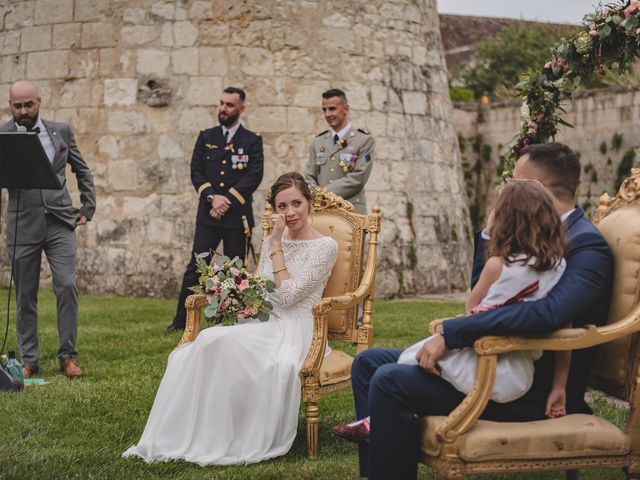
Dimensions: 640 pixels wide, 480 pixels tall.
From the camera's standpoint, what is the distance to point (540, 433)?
11.7ft

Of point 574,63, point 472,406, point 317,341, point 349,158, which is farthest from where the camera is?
point 349,158

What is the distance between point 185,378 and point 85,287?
7.83 meters

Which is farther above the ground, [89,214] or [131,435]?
[89,214]

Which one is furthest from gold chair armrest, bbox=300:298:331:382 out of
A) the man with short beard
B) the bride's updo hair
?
the man with short beard

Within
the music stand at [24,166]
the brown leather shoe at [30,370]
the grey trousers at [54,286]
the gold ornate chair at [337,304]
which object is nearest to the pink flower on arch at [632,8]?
the gold ornate chair at [337,304]

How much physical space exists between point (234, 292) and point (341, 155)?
140 inches

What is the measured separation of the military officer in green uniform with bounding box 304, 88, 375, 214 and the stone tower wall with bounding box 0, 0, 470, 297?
3438 millimetres

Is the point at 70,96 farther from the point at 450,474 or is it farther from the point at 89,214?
the point at 450,474

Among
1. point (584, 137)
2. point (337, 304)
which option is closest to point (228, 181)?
point (337, 304)

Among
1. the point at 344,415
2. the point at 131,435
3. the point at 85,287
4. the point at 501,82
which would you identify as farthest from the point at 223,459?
the point at 501,82

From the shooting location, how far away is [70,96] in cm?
1238

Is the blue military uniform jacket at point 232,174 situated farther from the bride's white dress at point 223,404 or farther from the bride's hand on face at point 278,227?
the bride's white dress at point 223,404

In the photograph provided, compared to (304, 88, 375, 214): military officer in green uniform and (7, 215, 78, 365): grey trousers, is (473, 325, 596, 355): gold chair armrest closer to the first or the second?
(7, 215, 78, 365): grey trousers

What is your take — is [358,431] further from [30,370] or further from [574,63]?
[30,370]
